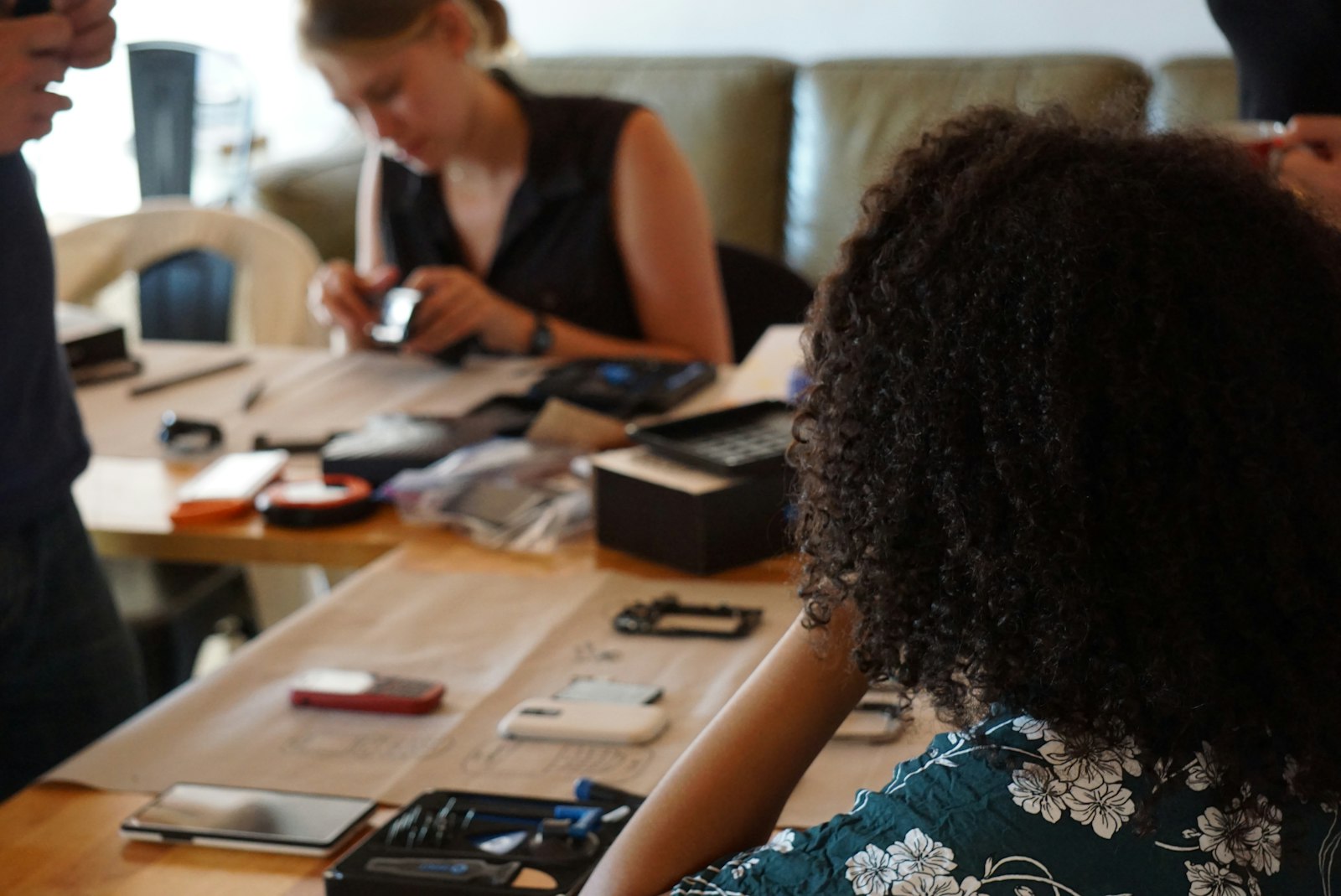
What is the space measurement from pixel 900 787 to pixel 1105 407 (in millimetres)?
204

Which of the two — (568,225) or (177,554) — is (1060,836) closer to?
(177,554)

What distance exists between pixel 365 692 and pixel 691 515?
13.5 inches

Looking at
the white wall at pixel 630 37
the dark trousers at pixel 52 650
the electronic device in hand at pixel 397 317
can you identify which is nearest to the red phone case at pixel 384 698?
the dark trousers at pixel 52 650

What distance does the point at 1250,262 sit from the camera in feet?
2.12

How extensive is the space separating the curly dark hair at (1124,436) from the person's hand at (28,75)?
838 millimetres

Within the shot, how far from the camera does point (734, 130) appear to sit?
373 centimetres

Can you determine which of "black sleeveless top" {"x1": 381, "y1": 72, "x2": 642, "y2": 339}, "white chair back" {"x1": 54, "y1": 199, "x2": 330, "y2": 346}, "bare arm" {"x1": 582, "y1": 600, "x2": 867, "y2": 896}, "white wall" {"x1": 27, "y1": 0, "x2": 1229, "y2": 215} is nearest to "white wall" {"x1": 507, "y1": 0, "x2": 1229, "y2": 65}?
"white wall" {"x1": 27, "y1": 0, "x2": 1229, "y2": 215}

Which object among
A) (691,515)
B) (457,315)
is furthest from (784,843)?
(457,315)

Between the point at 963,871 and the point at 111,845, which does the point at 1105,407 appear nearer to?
the point at 963,871

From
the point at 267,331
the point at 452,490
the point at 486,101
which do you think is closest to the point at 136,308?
the point at 267,331

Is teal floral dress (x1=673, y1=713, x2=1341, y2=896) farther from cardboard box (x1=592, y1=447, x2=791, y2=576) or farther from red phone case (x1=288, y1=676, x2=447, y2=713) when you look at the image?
cardboard box (x1=592, y1=447, x2=791, y2=576)

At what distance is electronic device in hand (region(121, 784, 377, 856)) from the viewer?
926 millimetres

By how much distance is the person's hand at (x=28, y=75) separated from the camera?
1.21 metres

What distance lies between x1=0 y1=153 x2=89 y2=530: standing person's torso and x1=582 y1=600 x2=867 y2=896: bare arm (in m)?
0.69
